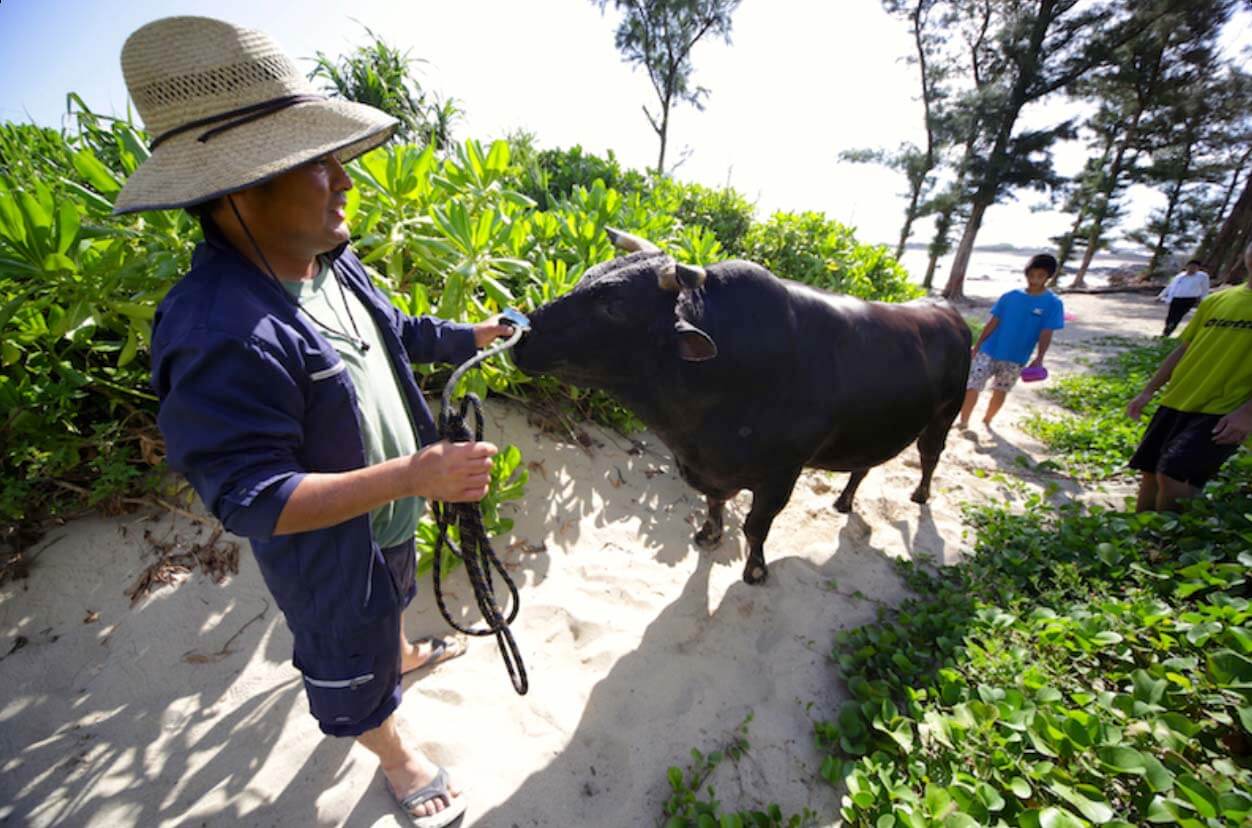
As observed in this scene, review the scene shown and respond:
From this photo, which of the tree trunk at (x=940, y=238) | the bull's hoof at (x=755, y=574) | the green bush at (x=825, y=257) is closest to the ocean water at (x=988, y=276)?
the tree trunk at (x=940, y=238)

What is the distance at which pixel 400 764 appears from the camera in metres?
1.85

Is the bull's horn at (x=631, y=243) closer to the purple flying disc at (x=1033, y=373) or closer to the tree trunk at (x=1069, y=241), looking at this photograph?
the purple flying disc at (x=1033, y=373)

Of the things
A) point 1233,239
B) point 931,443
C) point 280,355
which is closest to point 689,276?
point 280,355

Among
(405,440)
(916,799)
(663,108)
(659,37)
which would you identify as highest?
(659,37)

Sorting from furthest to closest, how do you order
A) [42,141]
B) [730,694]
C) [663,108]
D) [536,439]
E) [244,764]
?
[663,108], [42,141], [536,439], [730,694], [244,764]

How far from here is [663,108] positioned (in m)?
20.9

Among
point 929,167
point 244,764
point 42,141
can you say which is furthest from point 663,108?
point 244,764

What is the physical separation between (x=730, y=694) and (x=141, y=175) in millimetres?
2784

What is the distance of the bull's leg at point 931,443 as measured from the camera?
Answer: 377 centimetres

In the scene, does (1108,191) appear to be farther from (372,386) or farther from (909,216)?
(372,386)

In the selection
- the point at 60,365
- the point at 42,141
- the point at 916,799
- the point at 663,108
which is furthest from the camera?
the point at 663,108

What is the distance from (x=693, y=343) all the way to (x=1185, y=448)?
11.1 feet

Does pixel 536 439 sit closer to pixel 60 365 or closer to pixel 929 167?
pixel 60 365

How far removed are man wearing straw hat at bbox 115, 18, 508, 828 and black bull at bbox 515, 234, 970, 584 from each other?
878 millimetres
